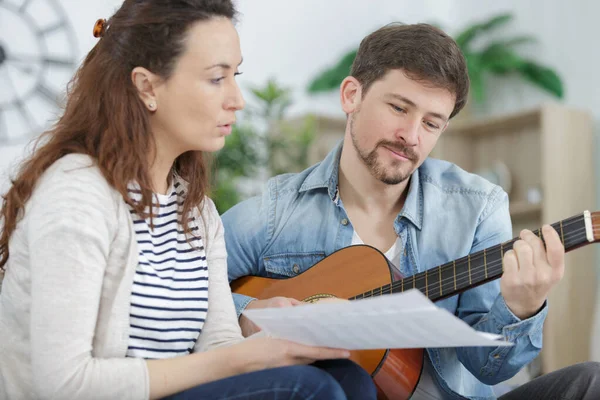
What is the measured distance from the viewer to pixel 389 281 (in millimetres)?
1665

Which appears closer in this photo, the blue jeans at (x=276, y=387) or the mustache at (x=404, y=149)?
the blue jeans at (x=276, y=387)

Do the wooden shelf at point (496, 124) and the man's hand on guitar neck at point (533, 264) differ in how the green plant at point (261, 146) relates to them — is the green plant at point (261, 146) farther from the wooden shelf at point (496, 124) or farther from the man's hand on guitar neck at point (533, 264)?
the man's hand on guitar neck at point (533, 264)

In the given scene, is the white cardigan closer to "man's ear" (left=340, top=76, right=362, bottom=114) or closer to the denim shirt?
the denim shirt

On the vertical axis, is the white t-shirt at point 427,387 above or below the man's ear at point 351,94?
below

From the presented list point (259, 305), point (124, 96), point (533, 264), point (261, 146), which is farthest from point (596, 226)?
point (261, 146)

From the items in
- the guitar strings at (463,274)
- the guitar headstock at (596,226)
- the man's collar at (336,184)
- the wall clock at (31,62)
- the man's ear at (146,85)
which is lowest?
the guitar strings at (463,274)

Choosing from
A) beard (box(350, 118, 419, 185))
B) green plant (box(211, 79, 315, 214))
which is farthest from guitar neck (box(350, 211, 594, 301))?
green plant (box(211, 79, 315, 214))

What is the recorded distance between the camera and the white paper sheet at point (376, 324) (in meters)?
1.03

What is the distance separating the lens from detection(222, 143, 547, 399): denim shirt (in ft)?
5.71

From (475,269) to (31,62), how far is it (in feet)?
8.86

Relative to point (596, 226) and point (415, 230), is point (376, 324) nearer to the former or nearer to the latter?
point (596, 226)

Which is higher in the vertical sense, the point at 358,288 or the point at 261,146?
the point at 261,146

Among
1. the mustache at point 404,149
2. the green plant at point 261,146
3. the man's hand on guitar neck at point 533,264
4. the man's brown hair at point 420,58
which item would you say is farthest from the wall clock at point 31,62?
the man's hand on guitar neck at point 533,264

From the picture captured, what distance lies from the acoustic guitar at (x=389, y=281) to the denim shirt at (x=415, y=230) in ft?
0.29
